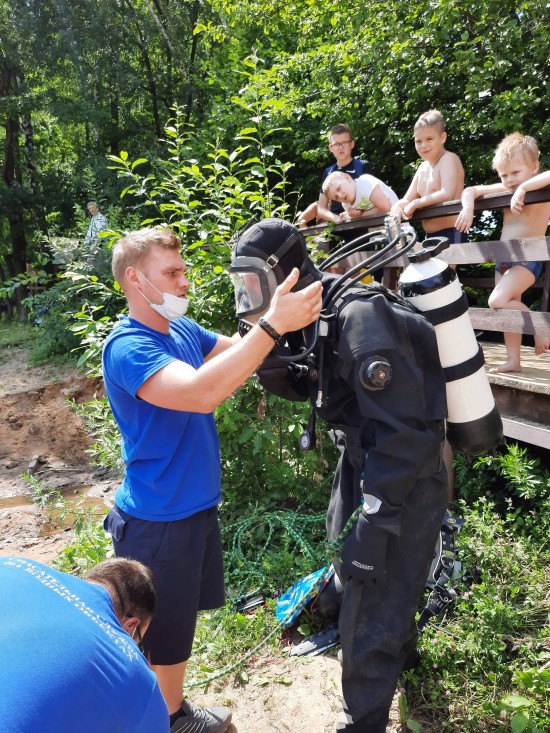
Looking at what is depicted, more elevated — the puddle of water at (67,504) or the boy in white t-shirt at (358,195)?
the boy in white t-shirt at (358,195)

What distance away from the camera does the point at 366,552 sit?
2.04m

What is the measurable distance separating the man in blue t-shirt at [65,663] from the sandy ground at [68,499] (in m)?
1.60

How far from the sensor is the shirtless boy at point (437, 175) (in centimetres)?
434

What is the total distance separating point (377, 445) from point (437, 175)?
10.3 feet

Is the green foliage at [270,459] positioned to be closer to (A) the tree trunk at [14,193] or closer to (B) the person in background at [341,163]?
(B) the person in background at [341,163]

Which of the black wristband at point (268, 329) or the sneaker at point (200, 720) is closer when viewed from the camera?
the black wristband at point (268, 329)

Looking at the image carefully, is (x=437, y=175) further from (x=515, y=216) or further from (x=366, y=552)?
(x=366, y=552)

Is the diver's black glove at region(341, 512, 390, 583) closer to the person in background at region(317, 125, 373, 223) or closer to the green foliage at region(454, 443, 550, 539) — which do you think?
the green foliage at region(454, 443, 550, 539)

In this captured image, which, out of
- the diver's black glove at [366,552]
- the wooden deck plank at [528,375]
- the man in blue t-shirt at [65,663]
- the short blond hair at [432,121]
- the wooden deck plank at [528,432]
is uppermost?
the short blond hair at [432,121]

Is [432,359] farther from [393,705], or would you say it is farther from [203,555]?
[393,705]

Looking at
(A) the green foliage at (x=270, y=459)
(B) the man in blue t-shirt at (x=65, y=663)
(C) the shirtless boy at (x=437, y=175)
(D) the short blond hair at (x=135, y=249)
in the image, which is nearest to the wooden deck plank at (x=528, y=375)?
(C) the shirtless boy at (x=437, y=175)

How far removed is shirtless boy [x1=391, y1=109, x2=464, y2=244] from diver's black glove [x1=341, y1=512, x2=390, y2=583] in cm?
284

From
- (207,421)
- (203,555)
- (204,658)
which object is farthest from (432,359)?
(204,658)

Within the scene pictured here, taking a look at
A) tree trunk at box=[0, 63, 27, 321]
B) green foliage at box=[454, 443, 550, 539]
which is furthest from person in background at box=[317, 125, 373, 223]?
tree trunk at box=[0, 63, 27, 321]
